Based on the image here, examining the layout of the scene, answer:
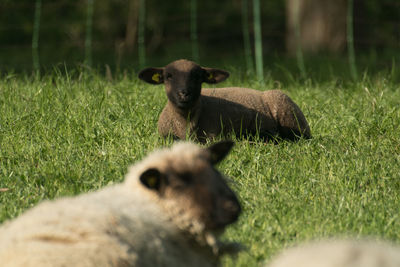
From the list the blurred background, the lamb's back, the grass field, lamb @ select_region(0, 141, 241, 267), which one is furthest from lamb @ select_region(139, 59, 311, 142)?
the blurred background

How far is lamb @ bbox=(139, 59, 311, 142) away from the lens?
582 cm

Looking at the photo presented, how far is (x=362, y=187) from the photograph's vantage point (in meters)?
4.39

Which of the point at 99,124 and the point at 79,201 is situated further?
the point at 99,124

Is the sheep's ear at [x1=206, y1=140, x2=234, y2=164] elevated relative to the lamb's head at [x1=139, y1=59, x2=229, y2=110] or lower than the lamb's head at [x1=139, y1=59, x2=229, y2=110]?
elevated

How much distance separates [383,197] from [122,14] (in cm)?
1633

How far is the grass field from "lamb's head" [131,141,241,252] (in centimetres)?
39

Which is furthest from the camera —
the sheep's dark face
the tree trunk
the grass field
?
the tree trunk

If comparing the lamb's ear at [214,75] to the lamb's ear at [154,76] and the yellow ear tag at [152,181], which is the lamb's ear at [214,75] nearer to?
the lamb's ear at [154,76]

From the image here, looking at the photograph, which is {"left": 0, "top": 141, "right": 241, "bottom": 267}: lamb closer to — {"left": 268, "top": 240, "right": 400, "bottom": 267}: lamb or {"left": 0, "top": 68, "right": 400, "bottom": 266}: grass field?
{"left": 0, "top": 68, "right": 400, "bottom": 266}: grass field

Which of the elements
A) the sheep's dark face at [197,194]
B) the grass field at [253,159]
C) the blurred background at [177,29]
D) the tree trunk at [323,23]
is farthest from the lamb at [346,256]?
the tree trunk at [323,23]

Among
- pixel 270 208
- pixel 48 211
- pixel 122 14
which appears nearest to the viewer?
pixel 48 211

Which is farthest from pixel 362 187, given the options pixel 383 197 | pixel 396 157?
pixel 396 157

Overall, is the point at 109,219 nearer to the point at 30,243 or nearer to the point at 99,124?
the point at 30,243

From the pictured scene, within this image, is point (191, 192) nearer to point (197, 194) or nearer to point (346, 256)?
point (197, 194)
